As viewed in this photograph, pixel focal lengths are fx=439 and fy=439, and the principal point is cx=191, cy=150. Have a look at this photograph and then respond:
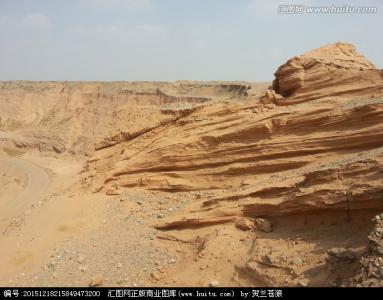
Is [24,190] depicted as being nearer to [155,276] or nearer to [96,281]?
[96,281]

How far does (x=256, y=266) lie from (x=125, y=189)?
7177mm

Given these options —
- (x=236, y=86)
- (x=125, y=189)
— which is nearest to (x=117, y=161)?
(x=125, y=189)

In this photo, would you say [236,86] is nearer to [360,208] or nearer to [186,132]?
[186,132]

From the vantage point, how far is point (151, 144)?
16500mm

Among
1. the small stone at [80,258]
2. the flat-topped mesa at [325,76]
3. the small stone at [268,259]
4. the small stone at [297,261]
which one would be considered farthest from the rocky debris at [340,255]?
the small stone at [80,258]

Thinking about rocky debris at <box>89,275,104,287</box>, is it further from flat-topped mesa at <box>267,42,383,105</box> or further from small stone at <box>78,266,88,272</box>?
flat-topped mesa at <box>267,42,383,105</box>

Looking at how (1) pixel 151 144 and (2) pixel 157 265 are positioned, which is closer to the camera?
(2) pixel 157 265

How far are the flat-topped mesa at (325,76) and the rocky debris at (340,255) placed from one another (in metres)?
6.37

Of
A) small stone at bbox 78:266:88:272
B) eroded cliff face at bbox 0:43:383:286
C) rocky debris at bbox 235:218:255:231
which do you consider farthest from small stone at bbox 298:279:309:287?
small stone at bbox 78:266:88:272

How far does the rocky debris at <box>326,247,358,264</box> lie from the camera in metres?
8.47

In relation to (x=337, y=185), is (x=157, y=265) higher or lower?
lower
